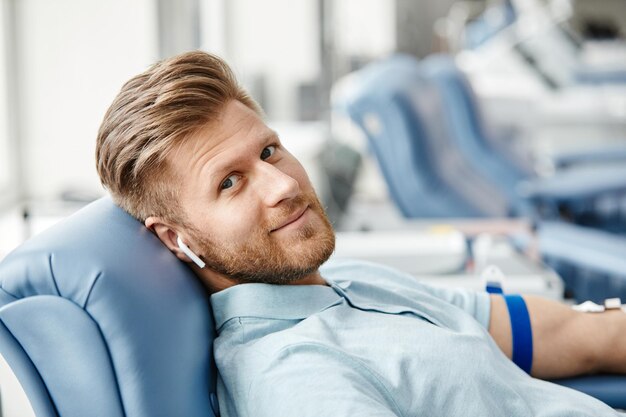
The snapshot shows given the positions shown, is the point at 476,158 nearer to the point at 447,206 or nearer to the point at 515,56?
the point at 447,206

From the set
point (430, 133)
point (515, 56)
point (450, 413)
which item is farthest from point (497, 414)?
point (515, 56)

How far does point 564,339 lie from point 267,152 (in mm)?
613

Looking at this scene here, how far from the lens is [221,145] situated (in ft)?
3.65

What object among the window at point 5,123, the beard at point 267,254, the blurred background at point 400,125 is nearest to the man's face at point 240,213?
the beard at point 267,254

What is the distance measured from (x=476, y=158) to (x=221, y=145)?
2.72m

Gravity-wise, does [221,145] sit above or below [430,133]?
above

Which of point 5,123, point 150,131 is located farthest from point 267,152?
point 5,123

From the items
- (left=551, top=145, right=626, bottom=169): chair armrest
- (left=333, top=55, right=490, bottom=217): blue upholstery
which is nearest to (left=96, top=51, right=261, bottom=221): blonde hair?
(left=333, top=55, right=490, bottom=217): blue upholstery

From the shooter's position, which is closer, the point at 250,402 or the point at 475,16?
the point at 250,402

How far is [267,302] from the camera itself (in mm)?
1090

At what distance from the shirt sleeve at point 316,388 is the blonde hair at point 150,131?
0.28 meters

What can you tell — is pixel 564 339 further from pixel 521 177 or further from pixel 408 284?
pixel 521 177

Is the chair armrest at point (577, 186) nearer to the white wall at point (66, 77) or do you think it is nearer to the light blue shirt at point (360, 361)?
the white wall at point (66, 77)

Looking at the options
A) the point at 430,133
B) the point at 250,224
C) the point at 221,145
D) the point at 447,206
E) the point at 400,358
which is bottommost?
the point at 447,206
